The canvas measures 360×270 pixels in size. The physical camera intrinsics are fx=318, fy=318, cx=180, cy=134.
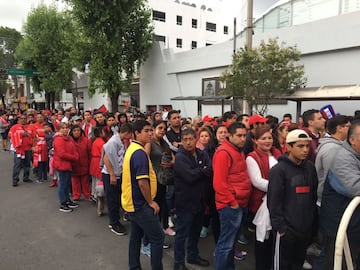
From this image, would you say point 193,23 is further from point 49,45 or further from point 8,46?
point 8,46

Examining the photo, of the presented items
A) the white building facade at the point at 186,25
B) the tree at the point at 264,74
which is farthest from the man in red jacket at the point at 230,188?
the white building facade at the point at 186,25

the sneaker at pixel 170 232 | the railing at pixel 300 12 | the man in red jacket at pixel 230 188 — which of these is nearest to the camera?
the man in red jacket at pixel 230 188

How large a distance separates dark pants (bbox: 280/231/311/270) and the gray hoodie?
534 mm

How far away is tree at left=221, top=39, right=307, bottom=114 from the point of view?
10.7 meters

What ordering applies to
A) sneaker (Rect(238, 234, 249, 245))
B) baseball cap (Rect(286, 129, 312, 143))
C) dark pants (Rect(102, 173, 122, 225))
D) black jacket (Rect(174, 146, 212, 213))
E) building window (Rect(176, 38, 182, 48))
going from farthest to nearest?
building window (Rect(176, 38, 182, 48)), dark pants (Rect(102, 173, 122, 225)), sneaker (Rect(238, 234, 249, 245)), black jacket (Rect(174, 146, 212, 213)), baseball cap (Rect(286, 129, 312, 143))

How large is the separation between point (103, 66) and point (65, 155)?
1413cm

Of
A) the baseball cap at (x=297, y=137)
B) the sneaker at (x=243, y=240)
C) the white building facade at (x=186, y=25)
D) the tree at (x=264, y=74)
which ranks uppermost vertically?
the white building facade at (x=186, y=25)

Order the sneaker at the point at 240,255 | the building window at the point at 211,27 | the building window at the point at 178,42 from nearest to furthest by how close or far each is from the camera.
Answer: the sneaker at the point at 240,255 → the building window at the point at 178,42 → the building window at the point at 211,27

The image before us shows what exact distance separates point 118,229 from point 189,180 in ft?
6.53

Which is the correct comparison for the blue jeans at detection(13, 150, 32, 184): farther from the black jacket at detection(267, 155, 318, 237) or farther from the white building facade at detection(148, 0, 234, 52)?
the white building facade at detection(148, 0, 234, 52)

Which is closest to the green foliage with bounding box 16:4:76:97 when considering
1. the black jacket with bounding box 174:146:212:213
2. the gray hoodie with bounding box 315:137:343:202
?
the black jacket with bounding box 174:146:212:213

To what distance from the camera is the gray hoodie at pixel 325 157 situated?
2867mm

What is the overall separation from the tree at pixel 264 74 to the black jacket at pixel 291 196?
8.26 metres

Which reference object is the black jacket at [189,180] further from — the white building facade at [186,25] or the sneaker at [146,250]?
the white building facade at [186,25]
